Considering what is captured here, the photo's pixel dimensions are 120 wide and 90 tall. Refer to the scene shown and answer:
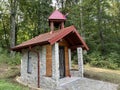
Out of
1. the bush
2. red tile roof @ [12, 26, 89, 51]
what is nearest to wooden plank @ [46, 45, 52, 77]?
red tile roof @ [12, 26, 89, 51]

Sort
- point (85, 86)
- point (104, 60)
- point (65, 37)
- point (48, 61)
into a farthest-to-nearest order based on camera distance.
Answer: point (104, 60)
point (65, 37)
point (48, 61)
point (85, 86)

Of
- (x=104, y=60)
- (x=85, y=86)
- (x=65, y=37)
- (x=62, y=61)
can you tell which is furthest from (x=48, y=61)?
(x=104, y=60)

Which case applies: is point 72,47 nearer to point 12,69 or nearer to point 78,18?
point 12,69

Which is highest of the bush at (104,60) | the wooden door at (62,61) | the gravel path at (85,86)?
the wooden door at (62,61)

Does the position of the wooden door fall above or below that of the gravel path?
above

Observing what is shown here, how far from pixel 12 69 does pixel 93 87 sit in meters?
8.11

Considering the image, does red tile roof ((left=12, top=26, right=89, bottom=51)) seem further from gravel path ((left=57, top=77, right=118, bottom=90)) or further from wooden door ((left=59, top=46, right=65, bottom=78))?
gravel path ((left=57, top=77, right=118, bottom=90))

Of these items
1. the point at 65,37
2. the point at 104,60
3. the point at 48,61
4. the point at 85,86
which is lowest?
the point at 104,60

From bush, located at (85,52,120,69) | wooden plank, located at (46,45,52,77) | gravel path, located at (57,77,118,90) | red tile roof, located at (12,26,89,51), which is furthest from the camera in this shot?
bush, located at (85,52,120,69)

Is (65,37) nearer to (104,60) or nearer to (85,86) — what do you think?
(85,86)

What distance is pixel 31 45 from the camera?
1088 cm

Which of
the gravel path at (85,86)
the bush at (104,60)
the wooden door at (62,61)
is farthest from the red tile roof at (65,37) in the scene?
the bush at (104,60)

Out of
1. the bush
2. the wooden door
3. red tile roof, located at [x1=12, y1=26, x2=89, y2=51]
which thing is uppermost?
red tile roof, located at [x1=12, y1=26, x2=89, y2=51]

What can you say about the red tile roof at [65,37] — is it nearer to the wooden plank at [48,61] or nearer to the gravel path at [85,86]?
the wooden plank at [48,61]
